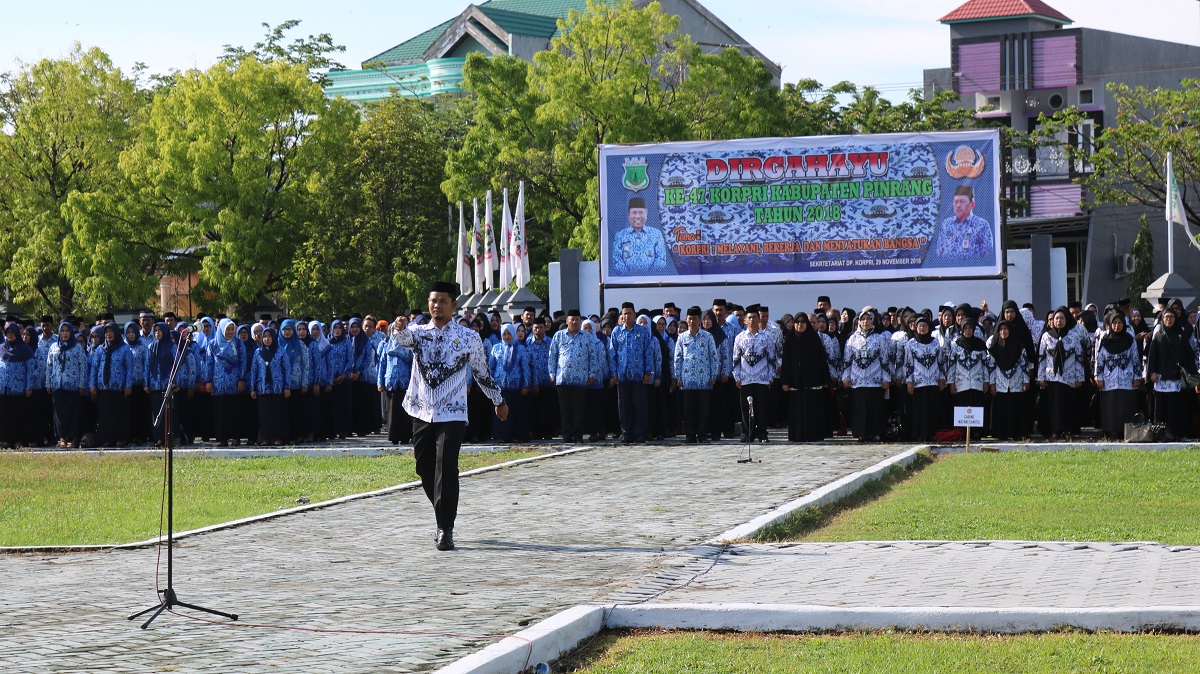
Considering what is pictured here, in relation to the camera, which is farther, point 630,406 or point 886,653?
point 630,406

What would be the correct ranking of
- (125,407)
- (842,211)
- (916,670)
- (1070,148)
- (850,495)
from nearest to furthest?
(916,670) → (850,495) → (125,407) → (842,211) → (1070,148)

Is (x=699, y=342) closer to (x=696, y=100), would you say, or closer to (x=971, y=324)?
(x=971, y=324)

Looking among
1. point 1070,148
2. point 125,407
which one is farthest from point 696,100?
point 125,407

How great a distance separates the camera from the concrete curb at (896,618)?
7152mm

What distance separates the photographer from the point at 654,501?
12727 millimetres

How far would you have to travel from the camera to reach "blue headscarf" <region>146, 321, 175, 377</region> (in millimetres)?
20891

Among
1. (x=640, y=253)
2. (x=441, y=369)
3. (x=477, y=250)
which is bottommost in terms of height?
(x=441, y=369)

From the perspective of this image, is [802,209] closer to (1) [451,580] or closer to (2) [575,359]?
(2) [575,359]

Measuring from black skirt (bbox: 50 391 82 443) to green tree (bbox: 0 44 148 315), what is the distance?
2501 cm

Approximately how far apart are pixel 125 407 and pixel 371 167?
23.1 meters

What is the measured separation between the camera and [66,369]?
21.0 meters

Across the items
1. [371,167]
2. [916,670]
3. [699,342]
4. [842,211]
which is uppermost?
[371,167]

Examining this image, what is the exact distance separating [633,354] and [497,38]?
53.3m

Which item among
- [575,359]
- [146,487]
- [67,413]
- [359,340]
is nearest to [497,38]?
[359,340]
